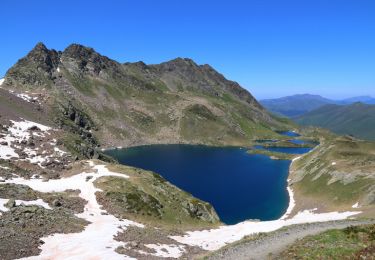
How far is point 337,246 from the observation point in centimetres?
3525

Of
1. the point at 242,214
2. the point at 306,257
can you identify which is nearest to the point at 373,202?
the point at 242,214

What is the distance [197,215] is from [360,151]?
99.3m

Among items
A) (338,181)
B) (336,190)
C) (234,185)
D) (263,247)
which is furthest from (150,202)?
(234,185)

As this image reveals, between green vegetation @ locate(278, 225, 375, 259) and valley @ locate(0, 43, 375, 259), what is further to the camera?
valley @ locate(0, 43, 375, 259)

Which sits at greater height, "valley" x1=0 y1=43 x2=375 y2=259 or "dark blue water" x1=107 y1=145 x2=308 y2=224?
"valley" x1=0 y1=43 x2=375 y2=259

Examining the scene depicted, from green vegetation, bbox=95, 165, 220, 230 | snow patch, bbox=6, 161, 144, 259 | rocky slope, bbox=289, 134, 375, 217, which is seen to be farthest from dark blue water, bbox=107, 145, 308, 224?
snow patch, bbox=6, 161, 144, 259

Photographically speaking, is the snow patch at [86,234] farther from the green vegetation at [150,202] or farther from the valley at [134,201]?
the green vegetation at [150,202]

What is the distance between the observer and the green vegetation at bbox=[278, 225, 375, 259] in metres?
32.1

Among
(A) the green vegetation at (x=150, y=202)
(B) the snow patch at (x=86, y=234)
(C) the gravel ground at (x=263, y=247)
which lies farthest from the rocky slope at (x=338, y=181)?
(B) the snow patch at (x=86, y=234)

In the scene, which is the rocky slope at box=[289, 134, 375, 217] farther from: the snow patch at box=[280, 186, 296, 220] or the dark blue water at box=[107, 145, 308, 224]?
the dark blue water at box=[107, 145, 308, 224]

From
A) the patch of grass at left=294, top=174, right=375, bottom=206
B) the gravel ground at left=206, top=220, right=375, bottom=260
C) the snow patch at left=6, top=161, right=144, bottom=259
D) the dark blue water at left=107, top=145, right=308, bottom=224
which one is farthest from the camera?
the dark blue water at left=107, top=145, right=308, bottom=224

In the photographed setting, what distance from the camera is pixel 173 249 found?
48.1 metres

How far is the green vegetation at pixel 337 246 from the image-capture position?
105ft

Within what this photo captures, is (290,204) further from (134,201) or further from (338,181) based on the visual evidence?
(134,201)
